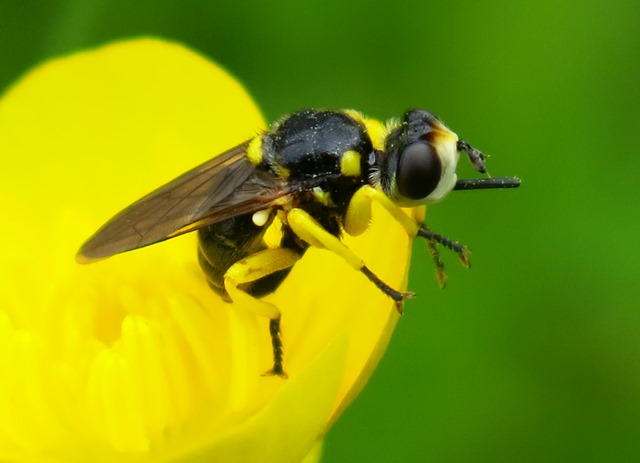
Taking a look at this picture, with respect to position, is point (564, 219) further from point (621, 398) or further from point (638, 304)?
point (621, 398)

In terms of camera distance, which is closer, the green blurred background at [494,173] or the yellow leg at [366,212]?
the yellow leg at [366,212]

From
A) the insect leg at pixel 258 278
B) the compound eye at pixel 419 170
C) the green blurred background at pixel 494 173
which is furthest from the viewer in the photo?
the green blurred background at pixel 494 173

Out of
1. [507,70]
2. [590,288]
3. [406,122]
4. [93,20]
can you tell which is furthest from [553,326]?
[93,20]

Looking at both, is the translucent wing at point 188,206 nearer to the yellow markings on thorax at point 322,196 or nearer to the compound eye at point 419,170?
the yellow markings on thorax at point 322,196

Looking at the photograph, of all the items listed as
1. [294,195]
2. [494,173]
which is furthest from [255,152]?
[494,173]

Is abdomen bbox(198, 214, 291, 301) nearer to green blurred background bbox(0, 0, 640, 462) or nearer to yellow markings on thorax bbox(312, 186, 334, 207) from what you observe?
yellow markings on thorax bbox(312, 186, 334, 207)

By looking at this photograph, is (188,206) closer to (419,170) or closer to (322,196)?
(322,196)

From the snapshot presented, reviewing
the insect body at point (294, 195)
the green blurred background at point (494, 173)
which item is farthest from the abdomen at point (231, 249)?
the green blurred background at point (494, 173)
